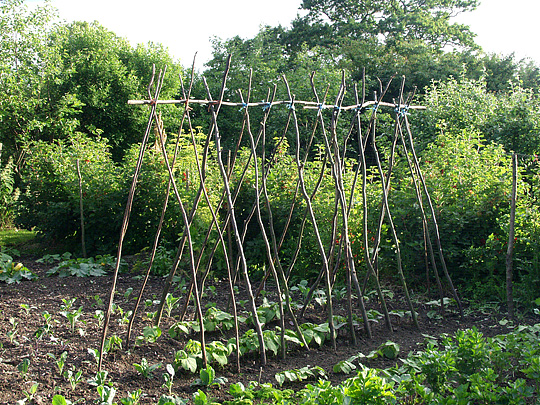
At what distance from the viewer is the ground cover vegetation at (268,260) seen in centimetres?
239

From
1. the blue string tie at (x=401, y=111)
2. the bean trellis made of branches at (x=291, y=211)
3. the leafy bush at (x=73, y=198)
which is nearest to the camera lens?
the bean trellis made of branches at (x=291, y=211)

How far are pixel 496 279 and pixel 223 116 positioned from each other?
1190 cm

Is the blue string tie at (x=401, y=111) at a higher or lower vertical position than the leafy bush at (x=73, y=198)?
higher

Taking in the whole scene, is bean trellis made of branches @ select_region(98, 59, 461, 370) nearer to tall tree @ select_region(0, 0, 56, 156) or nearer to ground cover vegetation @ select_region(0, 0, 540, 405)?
ground cover vegetation @ select_region(0, 0, 540, 405)

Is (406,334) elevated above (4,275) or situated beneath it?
elevated above

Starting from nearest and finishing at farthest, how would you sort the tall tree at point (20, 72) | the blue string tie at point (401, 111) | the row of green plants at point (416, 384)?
the row of green plants at point (416, 384) → the blue string tie at point (401, 111) → the tall tree at point (20, 72)

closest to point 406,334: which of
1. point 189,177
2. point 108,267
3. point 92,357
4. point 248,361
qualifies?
point 248,361

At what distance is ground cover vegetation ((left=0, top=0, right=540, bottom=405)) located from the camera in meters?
2.39

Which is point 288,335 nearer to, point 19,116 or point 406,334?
point 406,334

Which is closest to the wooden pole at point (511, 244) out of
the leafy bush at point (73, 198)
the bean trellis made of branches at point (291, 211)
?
the bean trellis made of branches at point (291, 211)

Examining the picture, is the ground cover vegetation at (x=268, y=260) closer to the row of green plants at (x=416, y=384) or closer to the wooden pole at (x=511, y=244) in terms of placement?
the row of green plants at (x=416, y=384)

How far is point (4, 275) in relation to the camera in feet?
15.1

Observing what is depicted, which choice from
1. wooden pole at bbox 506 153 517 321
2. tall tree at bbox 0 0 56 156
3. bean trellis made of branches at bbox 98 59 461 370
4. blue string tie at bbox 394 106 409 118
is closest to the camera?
bean trellis made of branches at bbox 98 59 461 370

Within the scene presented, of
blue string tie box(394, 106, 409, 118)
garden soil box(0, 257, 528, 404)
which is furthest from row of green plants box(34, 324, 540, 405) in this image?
blue string tie box(394, 106, 409, 118)
